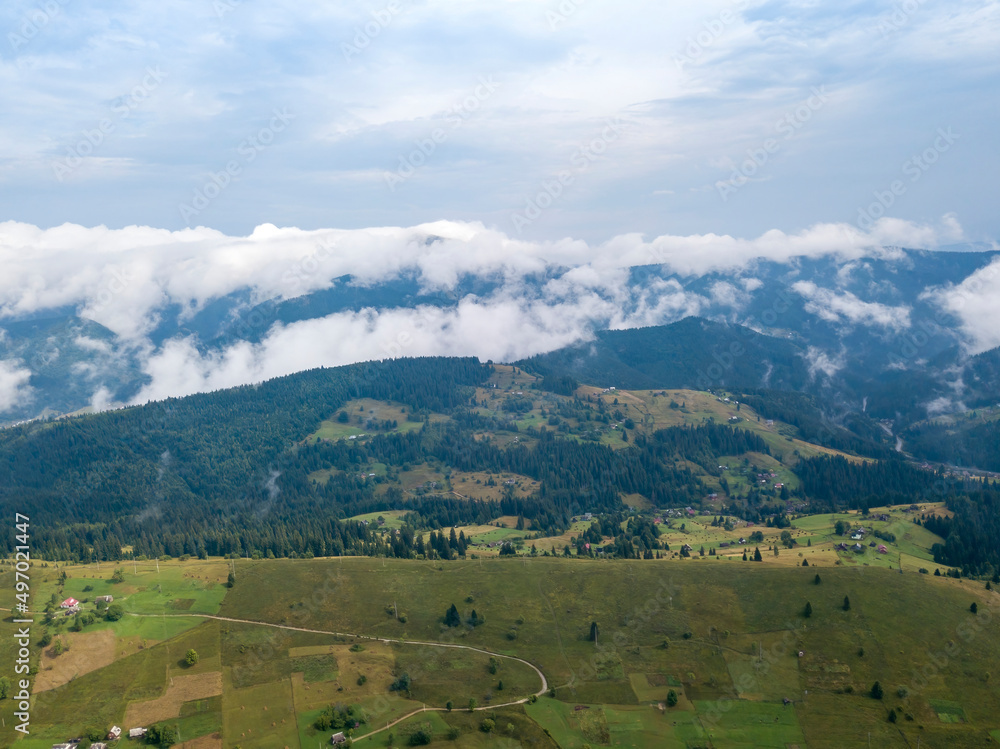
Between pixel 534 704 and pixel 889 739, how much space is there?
70.5 metres

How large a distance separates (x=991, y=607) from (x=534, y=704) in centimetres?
12631

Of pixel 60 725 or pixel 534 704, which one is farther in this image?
pixel 534 704

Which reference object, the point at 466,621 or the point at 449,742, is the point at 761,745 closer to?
the point at 449,742

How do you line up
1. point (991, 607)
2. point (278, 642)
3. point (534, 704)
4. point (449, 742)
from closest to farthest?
1. point (449, 742)
2. point (534, 704)
3. point (278, 642)
4. point (991, 607)

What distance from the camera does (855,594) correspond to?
19362cm

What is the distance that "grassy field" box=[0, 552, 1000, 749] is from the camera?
147m

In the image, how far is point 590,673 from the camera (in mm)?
169000

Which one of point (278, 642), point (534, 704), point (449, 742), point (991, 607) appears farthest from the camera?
point (991, 607)

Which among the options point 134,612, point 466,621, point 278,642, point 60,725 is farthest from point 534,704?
point 134,612

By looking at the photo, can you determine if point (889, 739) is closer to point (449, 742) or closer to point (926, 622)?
point (926, 622)

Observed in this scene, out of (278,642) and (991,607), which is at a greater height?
(278,642)

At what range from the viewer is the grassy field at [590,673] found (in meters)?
147

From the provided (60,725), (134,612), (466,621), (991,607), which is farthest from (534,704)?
(991,607)

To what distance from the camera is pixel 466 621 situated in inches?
7653
